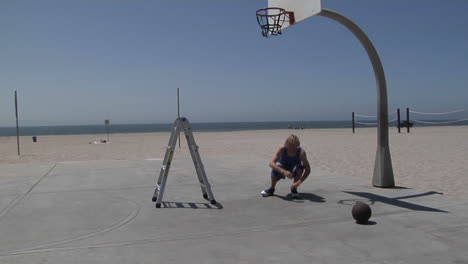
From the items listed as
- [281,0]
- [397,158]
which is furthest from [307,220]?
[397,158]

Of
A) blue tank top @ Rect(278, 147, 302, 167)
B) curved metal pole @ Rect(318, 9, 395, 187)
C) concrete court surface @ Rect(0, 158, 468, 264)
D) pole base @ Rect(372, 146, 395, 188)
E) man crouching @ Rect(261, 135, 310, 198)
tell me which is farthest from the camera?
pole base @ Rect(372, 146, 395, 188)

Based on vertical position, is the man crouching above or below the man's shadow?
above

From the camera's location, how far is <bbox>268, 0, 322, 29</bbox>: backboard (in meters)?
7.11

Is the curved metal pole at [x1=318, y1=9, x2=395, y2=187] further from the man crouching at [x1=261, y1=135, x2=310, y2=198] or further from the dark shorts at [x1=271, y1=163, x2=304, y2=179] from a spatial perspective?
the dark shorts at [x1=271, y1=163, x2=304, y2=179]

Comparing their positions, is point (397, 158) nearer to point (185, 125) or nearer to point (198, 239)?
point (185, 125)

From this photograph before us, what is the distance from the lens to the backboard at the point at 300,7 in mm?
7114

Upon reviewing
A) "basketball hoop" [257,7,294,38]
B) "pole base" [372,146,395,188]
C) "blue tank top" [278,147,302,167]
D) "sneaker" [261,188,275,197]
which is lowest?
"sneaker" [261,188,275,197]

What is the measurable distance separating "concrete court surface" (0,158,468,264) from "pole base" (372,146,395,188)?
32 centimetres

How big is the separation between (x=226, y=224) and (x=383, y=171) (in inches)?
152

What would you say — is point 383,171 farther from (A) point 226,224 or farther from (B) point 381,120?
(A) point 226,224

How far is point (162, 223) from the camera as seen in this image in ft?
18.1

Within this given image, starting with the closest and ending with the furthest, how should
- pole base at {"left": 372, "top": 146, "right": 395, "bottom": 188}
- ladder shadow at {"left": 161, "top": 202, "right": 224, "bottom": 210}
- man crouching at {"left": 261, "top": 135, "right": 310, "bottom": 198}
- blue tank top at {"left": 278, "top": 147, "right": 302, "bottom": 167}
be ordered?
ladder shadow at {"left": 161, "top": 202, "right": 224, "bottom": 210}
man crouching at {"left": 261, "top": 135, "right": 310, "bottom": 198}
blue tank top at {"left": 278, "top": 147, "right": 302, "bottom": 167}
pole base at {"left": 372, "top": 146, "right": 395, "bottom": 188}

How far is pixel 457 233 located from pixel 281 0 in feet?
17.1

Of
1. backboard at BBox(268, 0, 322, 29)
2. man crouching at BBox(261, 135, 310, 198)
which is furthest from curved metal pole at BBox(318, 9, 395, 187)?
man crouching at BBox(261, 135, 310, 198)
